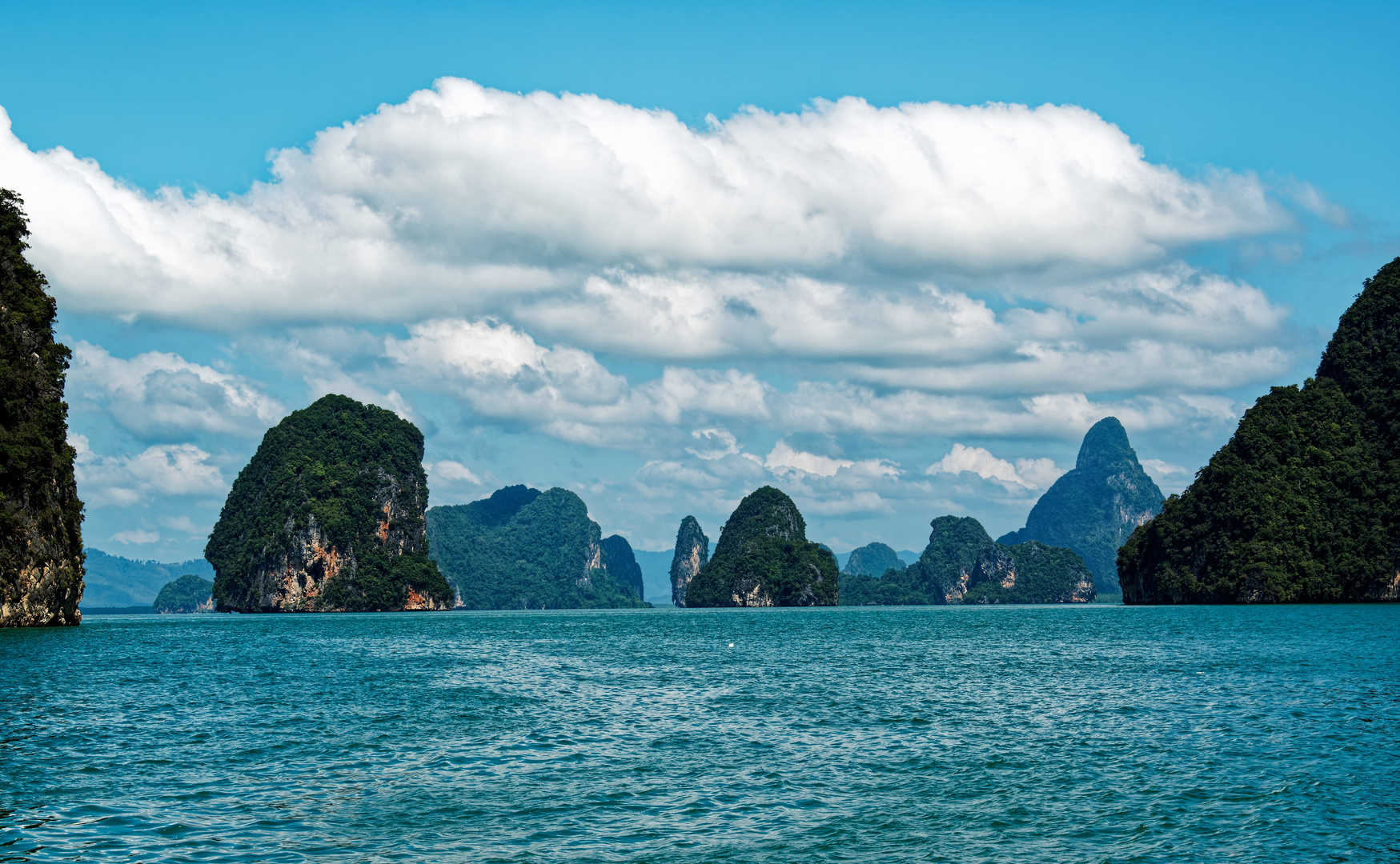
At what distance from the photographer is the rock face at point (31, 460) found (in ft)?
262

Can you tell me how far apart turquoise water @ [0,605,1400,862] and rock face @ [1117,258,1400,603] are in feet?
309

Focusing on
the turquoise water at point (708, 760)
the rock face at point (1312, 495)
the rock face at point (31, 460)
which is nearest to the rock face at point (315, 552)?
the rock face at point (31, 460)

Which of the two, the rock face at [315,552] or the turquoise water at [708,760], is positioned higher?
the rock face at [315,552]

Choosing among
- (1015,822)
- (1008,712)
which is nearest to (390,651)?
(1008,712)

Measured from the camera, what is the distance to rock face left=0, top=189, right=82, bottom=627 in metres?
79.8

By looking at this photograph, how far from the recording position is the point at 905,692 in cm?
4941

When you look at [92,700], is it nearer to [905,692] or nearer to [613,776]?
[613,776]

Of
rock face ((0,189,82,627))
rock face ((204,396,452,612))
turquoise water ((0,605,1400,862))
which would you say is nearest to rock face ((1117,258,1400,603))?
turquoise water ((0,605,1400,862))

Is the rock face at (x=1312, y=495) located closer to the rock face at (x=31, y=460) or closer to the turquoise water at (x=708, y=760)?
the turquoise water at (x=708, y=760)

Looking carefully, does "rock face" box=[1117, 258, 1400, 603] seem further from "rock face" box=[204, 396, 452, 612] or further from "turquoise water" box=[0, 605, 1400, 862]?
"rock face" box=[204, 396, 452, 612]

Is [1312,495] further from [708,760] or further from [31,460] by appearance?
[31,460]

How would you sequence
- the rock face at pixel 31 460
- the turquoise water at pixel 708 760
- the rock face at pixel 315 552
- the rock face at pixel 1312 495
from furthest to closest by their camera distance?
the rock face at pixel 315 552, the rock face at pixel 1312 495, the rock face at pixel 31 460, the turquoise water at pixel 708 760

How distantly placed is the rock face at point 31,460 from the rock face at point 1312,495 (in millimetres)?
142318

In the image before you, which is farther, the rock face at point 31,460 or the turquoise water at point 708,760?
the rock face at point 31,460
